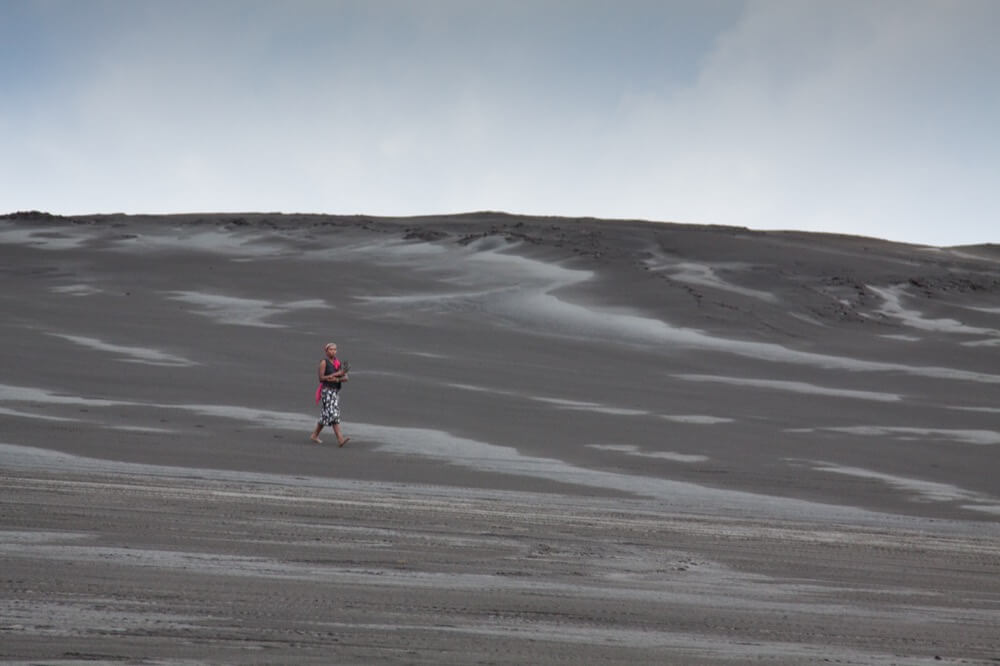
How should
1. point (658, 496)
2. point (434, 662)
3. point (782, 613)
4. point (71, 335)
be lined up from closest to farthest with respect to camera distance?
point (434, 662), point (782, 613), point (658, 496), point (71, 335)

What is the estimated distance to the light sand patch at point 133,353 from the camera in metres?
21.0

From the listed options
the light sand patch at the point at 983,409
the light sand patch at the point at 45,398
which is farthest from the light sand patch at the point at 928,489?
the light sand patch at the point at 45,398

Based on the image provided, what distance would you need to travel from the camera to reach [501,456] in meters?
14.7

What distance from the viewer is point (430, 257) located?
37156 millimetres

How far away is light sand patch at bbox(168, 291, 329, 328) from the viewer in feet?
87.3

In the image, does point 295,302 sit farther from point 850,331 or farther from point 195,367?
point 850,331

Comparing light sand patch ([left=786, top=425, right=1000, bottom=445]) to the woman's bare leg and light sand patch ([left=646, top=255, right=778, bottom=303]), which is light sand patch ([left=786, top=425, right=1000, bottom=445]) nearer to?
the woman's bare leg

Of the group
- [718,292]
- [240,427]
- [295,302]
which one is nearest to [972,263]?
[718,292]

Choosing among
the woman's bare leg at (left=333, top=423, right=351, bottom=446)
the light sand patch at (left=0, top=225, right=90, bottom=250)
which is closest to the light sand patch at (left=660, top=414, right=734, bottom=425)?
the woman's bare leg at (left=333, top=423, right=351, bottom=446)

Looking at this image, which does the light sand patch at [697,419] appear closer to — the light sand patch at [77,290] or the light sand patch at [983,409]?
the light sand patch at [983,409]

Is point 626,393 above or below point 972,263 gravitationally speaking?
below

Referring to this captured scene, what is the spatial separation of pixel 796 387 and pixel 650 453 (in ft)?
23.5

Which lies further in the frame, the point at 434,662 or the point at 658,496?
the point at 658,496

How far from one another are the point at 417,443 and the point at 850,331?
16.0 meters
